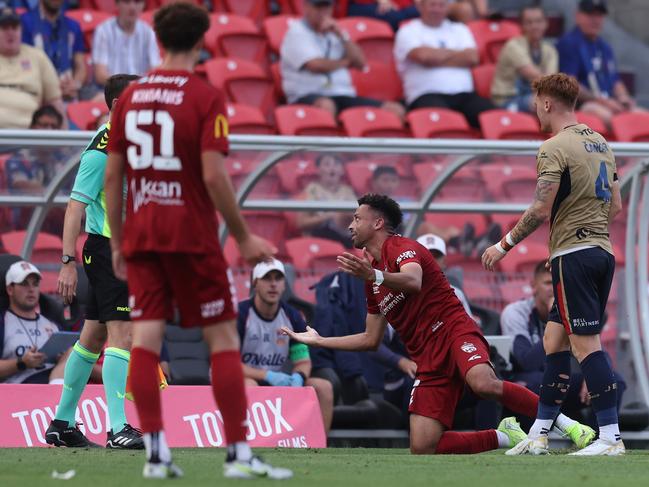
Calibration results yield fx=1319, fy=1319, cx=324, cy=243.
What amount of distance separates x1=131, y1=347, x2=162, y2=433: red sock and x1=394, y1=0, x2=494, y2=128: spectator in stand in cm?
887

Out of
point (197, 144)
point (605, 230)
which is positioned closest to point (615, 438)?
point (605, 230)

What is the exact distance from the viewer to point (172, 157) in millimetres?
5414

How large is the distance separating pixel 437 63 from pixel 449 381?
6692 millimetres

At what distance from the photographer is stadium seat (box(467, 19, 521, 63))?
15.4m

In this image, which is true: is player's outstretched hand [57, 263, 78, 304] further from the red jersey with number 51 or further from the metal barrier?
the metal barrier

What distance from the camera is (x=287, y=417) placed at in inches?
367

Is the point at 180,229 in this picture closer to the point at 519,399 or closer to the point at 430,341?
the point at 430,341

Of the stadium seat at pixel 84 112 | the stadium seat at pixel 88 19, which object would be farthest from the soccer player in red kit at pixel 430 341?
the stadium seat at pixel 88 19

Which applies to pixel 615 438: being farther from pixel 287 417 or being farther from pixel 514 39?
pixel 514 39

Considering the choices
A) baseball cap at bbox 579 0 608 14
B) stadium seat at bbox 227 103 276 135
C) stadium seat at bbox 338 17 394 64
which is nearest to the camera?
stadium seat at bbox 227 103 276 135

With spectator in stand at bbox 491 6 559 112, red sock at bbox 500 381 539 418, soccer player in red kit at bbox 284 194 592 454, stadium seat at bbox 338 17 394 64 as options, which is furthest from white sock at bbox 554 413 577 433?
stadium seat at bbox 338 17 394 64

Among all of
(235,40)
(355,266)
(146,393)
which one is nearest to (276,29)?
(235,40)

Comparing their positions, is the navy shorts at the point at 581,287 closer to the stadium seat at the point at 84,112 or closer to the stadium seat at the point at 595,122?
the stadium seat at the point at 84,112

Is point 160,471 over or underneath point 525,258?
underneath
